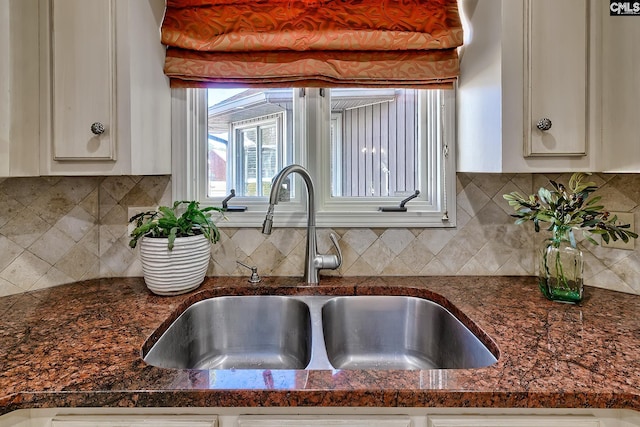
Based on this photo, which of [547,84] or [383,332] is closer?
[547,84]

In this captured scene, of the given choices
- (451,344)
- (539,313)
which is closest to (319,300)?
(451,344)

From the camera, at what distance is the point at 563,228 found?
106 centimetres

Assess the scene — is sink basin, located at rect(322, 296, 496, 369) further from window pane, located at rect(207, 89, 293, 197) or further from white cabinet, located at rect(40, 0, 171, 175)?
white cabinet, located at rect(40, 0, 171, 175)

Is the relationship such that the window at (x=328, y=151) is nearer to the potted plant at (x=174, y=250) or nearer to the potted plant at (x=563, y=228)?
the potted plant at (x=174, y=250)

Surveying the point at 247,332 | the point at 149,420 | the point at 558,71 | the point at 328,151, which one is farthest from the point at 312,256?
the point at 558,71

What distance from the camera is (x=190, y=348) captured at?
1122 mm

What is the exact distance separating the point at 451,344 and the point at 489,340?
225 mm

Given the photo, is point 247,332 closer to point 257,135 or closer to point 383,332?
point 383,332

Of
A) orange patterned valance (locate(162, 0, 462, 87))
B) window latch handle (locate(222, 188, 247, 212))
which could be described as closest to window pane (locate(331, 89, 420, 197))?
orange patterned valance (locate(162, 0, 462, 87))

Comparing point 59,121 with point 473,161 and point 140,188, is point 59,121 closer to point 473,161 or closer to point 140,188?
point 140,188

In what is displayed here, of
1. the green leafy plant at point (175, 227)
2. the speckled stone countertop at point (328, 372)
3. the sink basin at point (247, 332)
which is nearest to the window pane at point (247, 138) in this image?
the green leafy plant at point (175, 227)

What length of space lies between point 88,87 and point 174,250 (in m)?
0.56

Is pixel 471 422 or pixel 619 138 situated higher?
pixel 619 138

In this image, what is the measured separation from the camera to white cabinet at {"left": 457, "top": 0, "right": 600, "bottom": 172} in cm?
105
